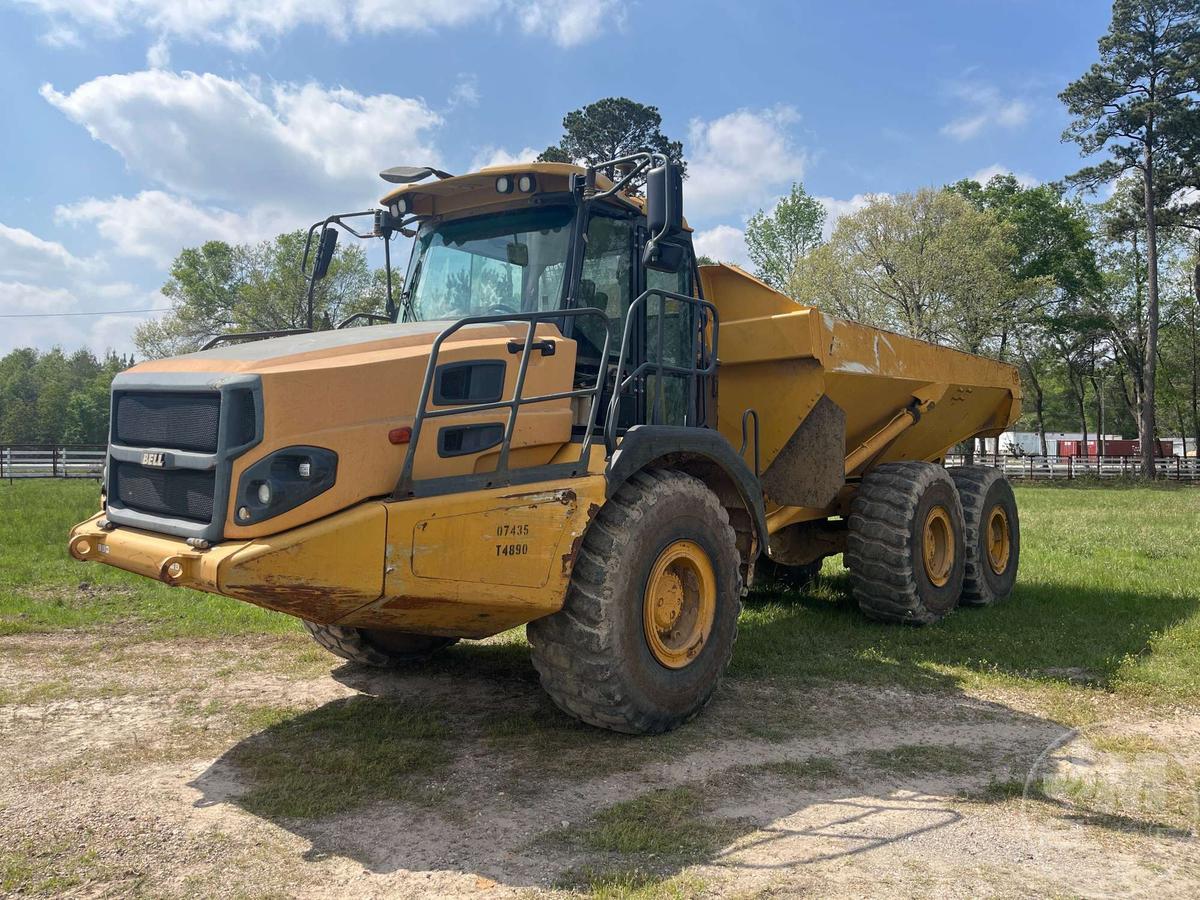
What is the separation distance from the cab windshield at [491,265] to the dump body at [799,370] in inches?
80.9

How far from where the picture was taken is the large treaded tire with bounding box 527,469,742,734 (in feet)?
15.4

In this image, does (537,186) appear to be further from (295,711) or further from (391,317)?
(295,711)

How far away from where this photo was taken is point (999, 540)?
9.85m

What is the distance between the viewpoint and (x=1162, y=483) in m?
36.4

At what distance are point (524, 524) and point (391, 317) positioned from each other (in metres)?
2.41

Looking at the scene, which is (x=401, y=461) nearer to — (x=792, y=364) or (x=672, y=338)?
(x=672, y=338)

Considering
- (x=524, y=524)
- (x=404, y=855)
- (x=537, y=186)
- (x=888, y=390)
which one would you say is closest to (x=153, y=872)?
(x=404, y=855)

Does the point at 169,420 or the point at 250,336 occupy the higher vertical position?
the point at 250,336

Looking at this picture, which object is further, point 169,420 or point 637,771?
point 637,771

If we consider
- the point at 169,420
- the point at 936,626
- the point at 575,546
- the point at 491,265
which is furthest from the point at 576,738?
the point at 936,626

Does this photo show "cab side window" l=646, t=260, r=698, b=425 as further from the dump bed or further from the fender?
the dump bed

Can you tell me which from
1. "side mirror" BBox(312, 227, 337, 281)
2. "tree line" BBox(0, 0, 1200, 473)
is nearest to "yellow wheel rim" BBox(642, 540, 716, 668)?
"side mirror" BBox(312, 227, 337, 281)

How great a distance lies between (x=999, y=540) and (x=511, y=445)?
701 centimetres

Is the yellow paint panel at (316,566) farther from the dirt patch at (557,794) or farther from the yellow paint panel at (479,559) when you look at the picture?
the dirt patch at (557,794)
